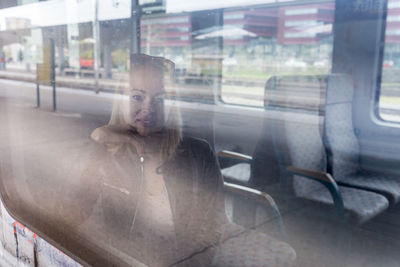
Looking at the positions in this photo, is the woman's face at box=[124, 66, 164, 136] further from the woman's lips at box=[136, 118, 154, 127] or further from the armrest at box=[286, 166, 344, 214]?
the armrest at box=[286, 166, 344, 214]

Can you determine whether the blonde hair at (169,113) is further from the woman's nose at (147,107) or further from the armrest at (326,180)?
the armrest at (326,180)

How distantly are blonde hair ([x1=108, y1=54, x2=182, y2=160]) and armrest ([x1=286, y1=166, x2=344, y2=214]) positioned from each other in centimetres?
109

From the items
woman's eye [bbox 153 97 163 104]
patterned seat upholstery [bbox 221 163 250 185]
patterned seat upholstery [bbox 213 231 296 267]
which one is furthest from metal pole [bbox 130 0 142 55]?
patterned seat upholstery [bbox 221 163 250 185]

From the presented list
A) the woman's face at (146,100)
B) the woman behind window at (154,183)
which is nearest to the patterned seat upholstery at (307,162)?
the woman behind window at (154,183)

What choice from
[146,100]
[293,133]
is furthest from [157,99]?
[293,133]

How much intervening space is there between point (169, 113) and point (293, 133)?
1263mm

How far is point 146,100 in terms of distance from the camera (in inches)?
41.5

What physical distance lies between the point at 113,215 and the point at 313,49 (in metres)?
2.22

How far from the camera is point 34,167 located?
2.64 metres

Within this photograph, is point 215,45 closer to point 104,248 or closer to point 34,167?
point 34,167

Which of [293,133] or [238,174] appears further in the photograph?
[238,174]

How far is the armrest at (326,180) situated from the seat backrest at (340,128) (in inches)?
15.0

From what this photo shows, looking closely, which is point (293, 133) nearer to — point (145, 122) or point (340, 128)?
point (340, 128)

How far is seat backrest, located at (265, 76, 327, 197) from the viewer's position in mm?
2230
